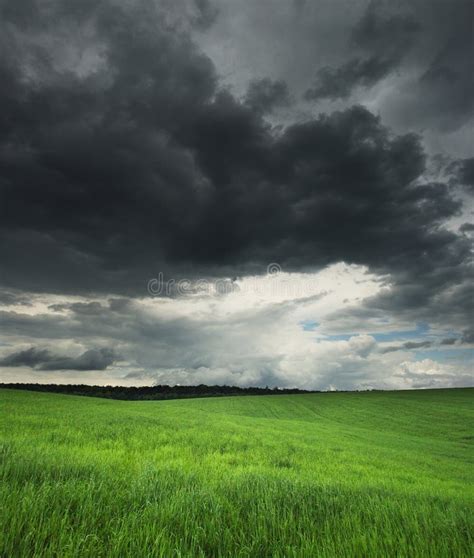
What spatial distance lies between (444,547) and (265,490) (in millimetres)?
3109

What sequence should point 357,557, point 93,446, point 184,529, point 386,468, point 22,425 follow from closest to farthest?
point 357,557, point 184,529, point 93,446, point 386,468, point 22,425

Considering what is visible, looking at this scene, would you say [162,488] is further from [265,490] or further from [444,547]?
[444,547]

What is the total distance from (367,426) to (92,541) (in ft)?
175

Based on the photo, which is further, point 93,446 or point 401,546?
point 93,446

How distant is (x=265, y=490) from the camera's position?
20.5ft

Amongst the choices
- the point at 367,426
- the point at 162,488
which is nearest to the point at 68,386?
the point at 367,426

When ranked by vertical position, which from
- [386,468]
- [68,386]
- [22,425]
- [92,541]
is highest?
[68,386]

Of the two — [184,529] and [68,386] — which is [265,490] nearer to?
[184,529]

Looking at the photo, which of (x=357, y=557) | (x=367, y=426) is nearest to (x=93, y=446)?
(x=357, y=557)

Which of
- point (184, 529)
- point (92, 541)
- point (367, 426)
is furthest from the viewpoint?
point (367, 426)

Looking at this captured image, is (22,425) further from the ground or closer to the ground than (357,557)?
further from the ground

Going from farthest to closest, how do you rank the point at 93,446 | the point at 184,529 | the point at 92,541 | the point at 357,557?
the point at 93,446 → the point at 184,529 → the point at 357,557 → the point at 92,541

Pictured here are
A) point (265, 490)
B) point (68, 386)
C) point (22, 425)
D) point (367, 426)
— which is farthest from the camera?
point (68, 386)

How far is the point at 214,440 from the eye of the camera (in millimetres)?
17328
